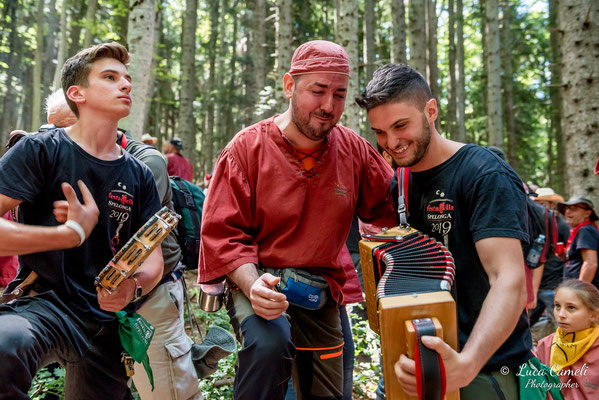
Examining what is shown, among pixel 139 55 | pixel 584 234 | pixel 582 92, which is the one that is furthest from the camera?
pixel 582 92

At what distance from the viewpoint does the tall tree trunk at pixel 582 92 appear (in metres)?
7.30

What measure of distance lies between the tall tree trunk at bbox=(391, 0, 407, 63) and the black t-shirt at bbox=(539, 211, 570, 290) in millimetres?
6935

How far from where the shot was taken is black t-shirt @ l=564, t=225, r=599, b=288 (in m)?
7.16

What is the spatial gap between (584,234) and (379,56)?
19888mm

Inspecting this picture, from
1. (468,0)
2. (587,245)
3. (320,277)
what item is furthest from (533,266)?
(468,0)

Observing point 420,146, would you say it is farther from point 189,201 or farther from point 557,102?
point 557,102

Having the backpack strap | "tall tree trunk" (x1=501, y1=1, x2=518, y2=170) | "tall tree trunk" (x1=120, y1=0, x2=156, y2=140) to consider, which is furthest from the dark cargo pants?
"tall tree trunk" (x1=501, y1=1, x2=518, y2=170)

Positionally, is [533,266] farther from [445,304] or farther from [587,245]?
[445,304]

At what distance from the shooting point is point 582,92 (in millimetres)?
7414

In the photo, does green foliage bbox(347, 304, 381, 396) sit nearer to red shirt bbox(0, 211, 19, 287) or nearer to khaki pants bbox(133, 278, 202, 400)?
khaki pants bbox(133, 278, 202, 400)

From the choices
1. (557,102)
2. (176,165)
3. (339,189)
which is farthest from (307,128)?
(557,102)

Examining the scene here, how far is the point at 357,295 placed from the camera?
3.57 meters

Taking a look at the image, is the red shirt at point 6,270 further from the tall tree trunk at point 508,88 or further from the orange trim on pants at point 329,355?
the tall tree trunk at point 508,88

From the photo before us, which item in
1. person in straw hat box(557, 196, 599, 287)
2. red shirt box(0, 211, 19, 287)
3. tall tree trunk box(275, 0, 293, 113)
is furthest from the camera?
tall tree trunk box(275, 0, 293, 113)
